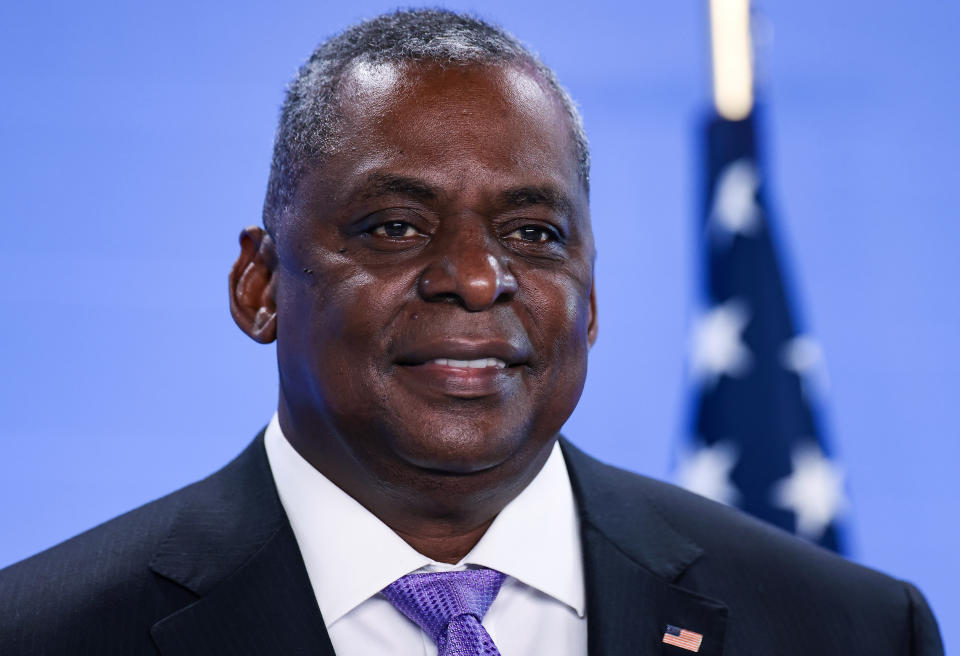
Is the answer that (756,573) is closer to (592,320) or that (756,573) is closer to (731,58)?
(592,320)

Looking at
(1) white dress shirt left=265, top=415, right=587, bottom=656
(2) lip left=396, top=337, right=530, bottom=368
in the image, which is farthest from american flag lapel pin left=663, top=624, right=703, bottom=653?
(2) lip left=396, top=337, right=530, bottom=368

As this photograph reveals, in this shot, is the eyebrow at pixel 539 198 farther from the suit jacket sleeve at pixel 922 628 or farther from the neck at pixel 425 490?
the suit jacket sleeve at pixel 922 628

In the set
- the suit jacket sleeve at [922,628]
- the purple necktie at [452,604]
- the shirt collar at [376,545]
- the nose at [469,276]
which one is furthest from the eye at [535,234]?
the suit jacket sleeve at [922,628]

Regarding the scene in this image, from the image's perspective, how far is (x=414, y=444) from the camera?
5.47ft

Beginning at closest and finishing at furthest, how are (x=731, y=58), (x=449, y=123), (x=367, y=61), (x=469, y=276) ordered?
(x=469, y=276) → (x=449, y=123) → (x=367, y=61) → (x=731, y=58)

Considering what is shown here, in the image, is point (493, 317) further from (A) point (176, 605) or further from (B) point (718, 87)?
(B) point (718, 87)

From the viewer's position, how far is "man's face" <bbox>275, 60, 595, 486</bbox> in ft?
5.45

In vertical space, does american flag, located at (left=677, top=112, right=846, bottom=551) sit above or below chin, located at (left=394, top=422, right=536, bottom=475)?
above

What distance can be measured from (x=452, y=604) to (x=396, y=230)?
611 millimetres

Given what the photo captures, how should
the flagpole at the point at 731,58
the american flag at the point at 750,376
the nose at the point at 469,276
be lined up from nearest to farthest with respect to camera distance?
the nose at the point at 469,276 → the american flag at the point at 750,376 → the flagpole at the point at 731,58

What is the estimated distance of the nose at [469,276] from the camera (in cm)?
163

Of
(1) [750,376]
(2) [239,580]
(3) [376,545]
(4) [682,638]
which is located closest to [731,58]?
(1) [750,376]

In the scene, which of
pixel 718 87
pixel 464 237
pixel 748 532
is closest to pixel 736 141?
pixel 718 87

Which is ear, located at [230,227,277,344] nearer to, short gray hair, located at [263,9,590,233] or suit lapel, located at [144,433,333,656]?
short gray hair, located at [263,9,590,233]
